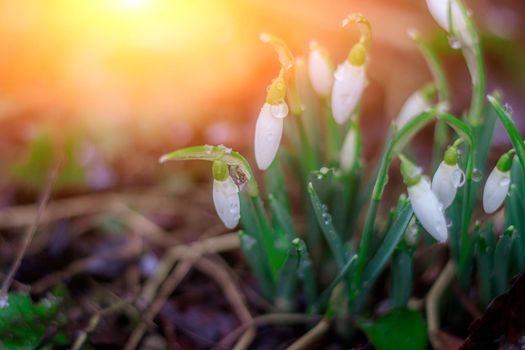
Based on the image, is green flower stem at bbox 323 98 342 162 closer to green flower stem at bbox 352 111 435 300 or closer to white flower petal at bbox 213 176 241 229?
green flower stem at bbox 352 111 435 300

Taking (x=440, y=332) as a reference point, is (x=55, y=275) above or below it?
below

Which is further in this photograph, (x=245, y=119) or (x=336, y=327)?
(x=245, y=119)

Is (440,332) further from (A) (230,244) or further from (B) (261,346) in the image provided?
(A) (230,244)

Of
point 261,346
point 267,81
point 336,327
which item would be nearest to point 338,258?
point 336,327

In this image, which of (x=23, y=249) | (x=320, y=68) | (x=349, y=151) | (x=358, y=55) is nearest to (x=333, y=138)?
(x=349, y=151)

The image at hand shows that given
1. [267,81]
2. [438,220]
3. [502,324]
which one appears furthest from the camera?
[267,81]

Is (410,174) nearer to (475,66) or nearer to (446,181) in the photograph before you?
(446,181)

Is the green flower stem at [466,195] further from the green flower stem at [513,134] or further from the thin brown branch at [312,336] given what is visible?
the thin brown branch at [312,336]

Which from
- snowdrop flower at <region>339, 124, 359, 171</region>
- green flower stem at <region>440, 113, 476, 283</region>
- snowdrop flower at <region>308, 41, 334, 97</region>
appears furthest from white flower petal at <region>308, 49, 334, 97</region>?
green flower stem at <region>440, 113, 476, 283</region>
